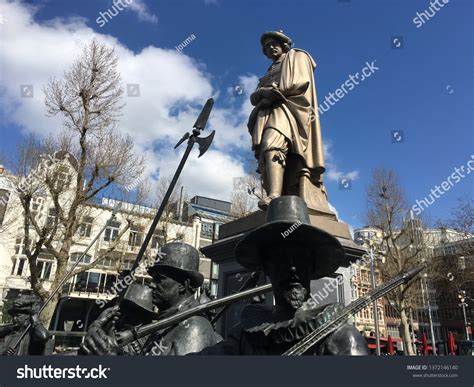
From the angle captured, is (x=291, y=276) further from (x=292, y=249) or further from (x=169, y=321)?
(x=169, y=321)

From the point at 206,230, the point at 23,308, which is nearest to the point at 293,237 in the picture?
A: the point at 23,308

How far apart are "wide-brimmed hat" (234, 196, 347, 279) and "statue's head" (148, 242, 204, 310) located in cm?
131

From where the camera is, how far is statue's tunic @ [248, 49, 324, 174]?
6160mm

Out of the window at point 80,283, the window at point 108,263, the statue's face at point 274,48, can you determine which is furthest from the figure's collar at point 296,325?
the window at point 80,283

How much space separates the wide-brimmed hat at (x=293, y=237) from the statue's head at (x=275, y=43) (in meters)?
5.67

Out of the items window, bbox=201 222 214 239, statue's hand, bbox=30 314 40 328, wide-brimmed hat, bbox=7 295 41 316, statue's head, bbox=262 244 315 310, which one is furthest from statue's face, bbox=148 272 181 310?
window, bbox=201 222 214 239

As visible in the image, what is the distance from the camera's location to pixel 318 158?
249 inches

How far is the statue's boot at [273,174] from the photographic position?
231 inches

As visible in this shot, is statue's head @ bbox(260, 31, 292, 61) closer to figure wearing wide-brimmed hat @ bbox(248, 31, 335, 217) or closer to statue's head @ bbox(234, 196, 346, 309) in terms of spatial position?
figure wearing wide-brimmed hat @ bbox(248, 31, 335, 217)

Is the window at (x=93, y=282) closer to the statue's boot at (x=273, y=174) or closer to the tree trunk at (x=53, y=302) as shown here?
the tree trunk at (x=53, y=302)

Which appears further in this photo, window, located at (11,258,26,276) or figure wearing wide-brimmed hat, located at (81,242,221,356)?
window, located at (11,258,26,276)

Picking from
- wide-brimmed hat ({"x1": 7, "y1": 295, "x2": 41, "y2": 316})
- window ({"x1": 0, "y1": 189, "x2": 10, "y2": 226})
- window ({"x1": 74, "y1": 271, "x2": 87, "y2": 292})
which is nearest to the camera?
wide-brimmed hat ({"x1": 7, "y1": 295, "x2": 41, "y2": 316})

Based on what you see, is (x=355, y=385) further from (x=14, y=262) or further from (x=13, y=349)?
(x=14, y=262)

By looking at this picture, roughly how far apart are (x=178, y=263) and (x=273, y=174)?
2.83m
